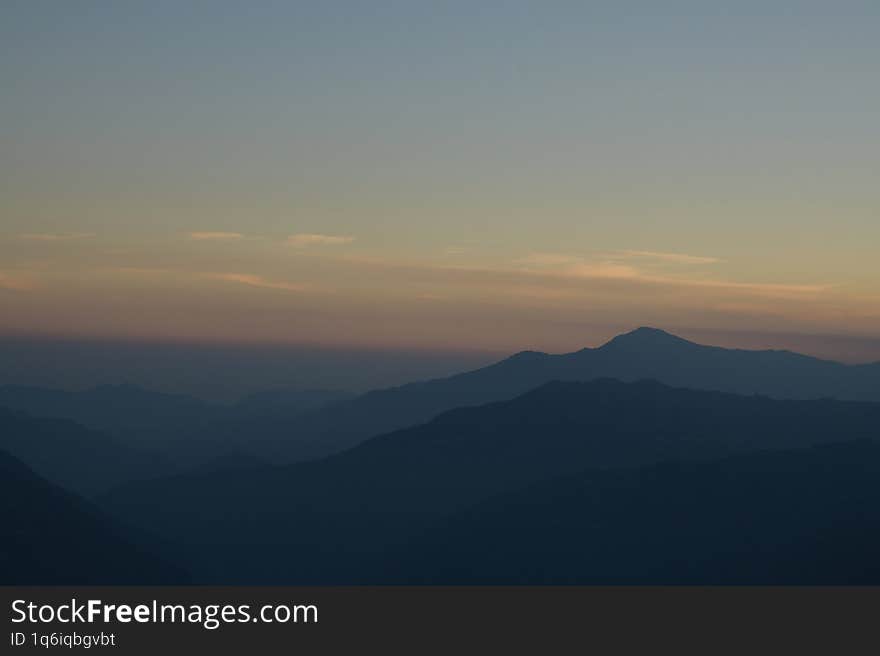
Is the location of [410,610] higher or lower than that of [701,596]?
higher

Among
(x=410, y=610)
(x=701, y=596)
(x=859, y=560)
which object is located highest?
(x=410, y=610)

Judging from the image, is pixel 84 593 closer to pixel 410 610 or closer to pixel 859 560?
pixel 410 610

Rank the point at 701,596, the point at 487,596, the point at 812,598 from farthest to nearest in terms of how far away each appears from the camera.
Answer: the point at 701,596 < the point at 487,596 < the point at 812,598

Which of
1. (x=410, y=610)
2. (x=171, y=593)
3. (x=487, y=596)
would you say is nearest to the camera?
(x=171, y=593)

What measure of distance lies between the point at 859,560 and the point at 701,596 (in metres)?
139

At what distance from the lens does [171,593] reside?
54656 millimetres

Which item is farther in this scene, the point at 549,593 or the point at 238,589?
the point at 549,593

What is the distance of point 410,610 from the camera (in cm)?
6034

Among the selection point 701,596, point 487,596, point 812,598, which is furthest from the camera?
point 701,596

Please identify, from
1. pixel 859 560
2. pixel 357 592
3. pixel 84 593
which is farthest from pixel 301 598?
pixel 859 560

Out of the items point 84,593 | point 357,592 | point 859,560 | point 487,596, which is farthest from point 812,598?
point 859,560

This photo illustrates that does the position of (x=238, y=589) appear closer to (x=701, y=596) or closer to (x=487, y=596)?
(x=487, y=596)

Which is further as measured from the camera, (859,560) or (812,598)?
(859,560)

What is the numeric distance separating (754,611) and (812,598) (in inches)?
200
